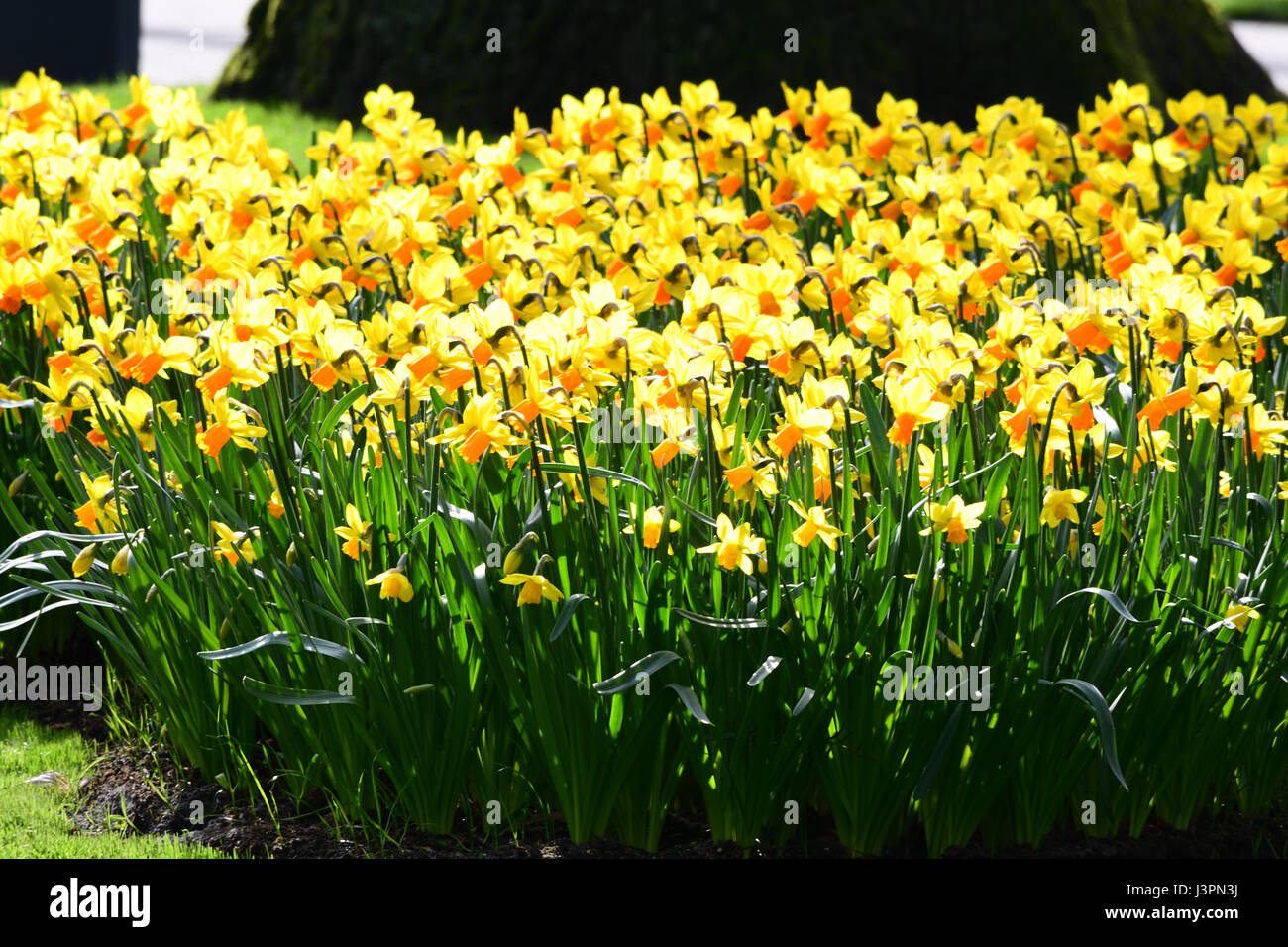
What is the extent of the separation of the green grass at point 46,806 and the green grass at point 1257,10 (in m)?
22.8

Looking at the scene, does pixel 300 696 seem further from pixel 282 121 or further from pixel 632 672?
pixel 282 121

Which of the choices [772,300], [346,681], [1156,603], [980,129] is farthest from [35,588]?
[980,129]

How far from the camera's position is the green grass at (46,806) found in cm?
292

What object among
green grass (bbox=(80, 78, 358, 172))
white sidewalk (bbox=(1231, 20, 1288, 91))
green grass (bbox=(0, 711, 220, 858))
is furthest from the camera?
white sidewalk (bbox=(1231, 20, 1288, 91))

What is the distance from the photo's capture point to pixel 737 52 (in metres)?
9.12

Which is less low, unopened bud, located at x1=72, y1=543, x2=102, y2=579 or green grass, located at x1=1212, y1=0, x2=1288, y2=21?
green grass, located at x1=1212, y1=0, x2=1288, y2=21

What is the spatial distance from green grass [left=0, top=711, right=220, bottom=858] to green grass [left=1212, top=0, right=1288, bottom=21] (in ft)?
74.7

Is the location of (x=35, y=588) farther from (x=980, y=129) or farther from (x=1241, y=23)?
(x=1241, y=23)

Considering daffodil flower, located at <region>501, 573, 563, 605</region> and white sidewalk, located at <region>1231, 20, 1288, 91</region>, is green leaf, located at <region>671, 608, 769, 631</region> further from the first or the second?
white sidewalk, located at <region>1231, 20, 1288, 91</region>

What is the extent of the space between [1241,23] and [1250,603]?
72.4 feet

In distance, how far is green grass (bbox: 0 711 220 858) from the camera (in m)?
2.92

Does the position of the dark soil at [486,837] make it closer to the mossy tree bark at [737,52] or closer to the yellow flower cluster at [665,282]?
the yellow flower cluster at [665,282]

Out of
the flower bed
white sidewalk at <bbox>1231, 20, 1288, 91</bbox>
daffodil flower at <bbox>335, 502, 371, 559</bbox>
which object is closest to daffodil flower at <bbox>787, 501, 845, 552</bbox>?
the flower bed

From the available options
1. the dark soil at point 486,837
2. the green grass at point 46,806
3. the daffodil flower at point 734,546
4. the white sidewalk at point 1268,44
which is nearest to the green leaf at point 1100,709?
the dark soil at point 486,837
